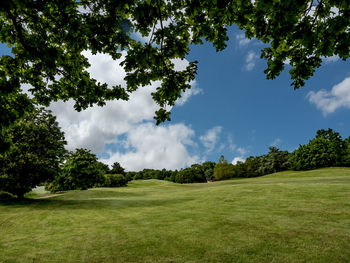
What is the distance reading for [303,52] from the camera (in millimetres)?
5742

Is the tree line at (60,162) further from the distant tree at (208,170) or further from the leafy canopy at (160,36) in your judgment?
the distant tree at (208,170)

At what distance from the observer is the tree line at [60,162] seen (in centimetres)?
1853

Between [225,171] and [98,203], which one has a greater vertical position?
[225,171]

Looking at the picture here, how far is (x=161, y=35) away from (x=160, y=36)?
218 mm

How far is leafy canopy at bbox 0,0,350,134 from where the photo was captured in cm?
459

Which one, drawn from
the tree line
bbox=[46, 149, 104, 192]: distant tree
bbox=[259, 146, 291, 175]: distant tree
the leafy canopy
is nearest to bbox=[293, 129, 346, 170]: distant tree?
the tree line

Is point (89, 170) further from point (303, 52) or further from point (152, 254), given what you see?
point (303, 52)

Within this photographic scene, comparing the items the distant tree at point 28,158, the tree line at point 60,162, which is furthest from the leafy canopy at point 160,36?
the distant tree at point 28,158

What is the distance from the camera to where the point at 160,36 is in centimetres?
531

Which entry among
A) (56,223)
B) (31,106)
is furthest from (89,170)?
(31,106)

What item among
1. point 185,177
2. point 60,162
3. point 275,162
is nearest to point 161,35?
point 60,162

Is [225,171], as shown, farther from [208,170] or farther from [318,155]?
[318,155]

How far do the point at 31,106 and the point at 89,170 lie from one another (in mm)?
27671

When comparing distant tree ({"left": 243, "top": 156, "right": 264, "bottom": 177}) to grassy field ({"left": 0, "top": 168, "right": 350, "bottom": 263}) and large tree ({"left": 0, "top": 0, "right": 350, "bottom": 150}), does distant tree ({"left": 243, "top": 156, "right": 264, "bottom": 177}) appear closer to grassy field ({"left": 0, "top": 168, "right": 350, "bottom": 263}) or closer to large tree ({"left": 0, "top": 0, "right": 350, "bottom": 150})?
grassy field ({"left": 0, "top": 168, "right": 350, "bottom": 263})
